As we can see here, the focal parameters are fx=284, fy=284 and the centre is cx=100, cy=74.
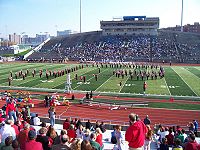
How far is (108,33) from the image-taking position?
89.0m

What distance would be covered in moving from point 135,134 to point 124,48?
69782 millimetres

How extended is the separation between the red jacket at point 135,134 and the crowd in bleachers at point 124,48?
59.2 metres

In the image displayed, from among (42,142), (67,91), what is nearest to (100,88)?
(67,91)

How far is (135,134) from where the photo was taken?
653cm

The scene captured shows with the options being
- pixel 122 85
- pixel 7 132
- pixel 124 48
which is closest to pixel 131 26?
pixel 124 48

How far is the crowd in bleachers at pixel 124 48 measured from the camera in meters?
68.4

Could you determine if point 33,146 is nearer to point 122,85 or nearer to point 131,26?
point 122,85

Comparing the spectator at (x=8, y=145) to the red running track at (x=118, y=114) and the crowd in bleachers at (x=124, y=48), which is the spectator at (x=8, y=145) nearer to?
the red running track at (x=118, y=114)

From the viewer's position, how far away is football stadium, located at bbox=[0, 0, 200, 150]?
7.13 metres

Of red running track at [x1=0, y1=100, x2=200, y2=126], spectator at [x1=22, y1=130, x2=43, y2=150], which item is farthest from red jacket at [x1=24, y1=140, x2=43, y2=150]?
red running track at [x1=0, y1=100, x2=200, y2=126]

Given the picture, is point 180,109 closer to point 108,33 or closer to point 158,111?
point 158,111

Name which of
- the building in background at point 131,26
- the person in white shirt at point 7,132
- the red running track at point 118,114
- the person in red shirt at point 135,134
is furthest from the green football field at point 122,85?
the building in background at point 131,26

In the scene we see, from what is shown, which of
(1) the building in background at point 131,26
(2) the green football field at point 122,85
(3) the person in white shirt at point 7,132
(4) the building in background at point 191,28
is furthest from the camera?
(4) the building in background at point 191,28

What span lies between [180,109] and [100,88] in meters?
10.2
